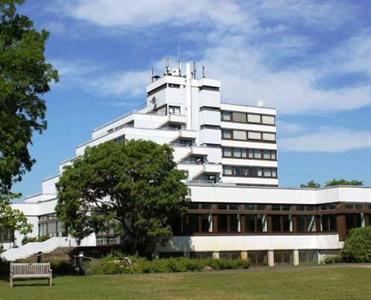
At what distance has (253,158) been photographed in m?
105

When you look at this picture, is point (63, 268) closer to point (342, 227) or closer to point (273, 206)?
point (273, 206)

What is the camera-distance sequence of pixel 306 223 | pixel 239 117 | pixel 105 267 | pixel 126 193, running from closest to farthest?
pixel 105 267 → pixel 126 193 → pixel 306 223 → pixel 239 117

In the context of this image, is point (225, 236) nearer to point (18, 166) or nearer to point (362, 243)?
point (362, 243)

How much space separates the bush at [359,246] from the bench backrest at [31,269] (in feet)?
92.8

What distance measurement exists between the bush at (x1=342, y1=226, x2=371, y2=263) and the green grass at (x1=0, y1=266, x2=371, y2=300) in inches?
701

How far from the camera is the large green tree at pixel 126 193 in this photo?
4612cm

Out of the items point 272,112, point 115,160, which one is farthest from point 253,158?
point 115,160

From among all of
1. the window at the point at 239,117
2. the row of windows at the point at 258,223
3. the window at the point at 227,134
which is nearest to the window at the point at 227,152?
the window at the point at 227,134

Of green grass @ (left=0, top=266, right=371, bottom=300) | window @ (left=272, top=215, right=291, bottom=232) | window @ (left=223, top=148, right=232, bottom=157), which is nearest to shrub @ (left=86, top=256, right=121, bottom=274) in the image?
green grass @ (left=0, top=266, right=371, bottom=300)

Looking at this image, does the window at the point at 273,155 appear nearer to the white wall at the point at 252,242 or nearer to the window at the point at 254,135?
the window at the point at 254,135

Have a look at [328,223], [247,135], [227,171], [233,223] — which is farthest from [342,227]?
[247,135]

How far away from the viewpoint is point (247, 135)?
10500 cm

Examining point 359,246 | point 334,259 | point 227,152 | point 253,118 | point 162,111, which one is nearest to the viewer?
point 359,246

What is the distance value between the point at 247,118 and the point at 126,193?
60878mm
